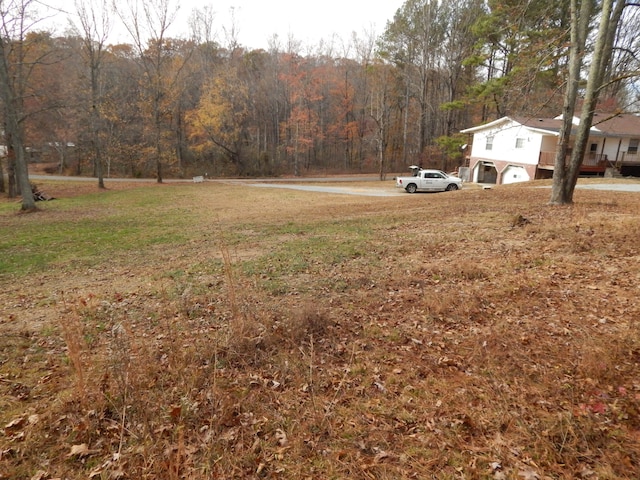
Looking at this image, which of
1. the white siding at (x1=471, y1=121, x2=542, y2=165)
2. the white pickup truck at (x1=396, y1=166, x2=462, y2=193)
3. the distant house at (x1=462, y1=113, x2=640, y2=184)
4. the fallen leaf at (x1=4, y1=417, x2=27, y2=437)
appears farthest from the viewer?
the white siding at (x1=471, y1=121, x2=542, y2=165)

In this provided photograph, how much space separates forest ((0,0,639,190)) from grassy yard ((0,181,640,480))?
2825cm

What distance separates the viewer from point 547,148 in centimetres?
2797

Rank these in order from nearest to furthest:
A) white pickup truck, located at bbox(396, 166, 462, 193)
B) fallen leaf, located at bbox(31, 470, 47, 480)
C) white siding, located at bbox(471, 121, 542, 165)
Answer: fallen leaf, located at bbox(31, 470, 47, 480) < white pickup truck, located at bbox(396, 166, 462, 193) < white siding, located at bbox(471, 121, 542, 165)

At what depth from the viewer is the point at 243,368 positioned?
4266mm

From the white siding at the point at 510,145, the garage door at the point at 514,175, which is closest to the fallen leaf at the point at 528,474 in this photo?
the white siding at the point at 510,145

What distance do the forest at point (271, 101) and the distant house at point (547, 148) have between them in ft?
11.2

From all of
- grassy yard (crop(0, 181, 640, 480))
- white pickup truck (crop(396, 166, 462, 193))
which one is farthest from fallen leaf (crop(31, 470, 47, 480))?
white pickup truck (crop(396, 166, 462, 193))

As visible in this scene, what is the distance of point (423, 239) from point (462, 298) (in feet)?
13.9

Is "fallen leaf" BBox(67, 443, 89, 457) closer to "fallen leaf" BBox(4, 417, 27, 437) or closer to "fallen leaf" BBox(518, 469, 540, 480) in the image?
"fallen leaf" BBox(4, 417, 27, 437)

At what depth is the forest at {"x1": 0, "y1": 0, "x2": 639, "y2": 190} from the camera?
114 feet

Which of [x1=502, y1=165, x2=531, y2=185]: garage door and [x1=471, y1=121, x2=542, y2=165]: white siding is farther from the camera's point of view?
[x1=502, y1=165, x2=531, y2=185]: garage door

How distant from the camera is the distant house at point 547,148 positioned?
27969 mm

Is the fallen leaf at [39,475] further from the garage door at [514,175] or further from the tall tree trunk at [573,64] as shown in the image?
the garage door at [514,175]

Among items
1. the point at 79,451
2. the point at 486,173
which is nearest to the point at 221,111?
the point at 486,173
